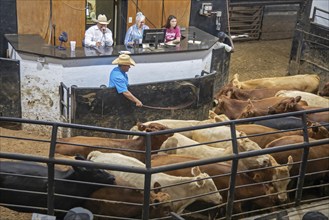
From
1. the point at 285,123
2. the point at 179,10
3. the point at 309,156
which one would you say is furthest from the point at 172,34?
the point at 309,156

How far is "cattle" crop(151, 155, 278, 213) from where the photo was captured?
26.0 ft

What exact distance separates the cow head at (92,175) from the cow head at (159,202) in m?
0.58

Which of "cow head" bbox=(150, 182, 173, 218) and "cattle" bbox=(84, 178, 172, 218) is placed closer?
"cow head" bbox=(150, 182, 173, 218)

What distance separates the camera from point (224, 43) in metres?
15.4

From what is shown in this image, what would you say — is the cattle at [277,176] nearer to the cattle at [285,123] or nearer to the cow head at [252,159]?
the cow head at [252,159]

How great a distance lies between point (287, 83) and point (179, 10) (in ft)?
11.7

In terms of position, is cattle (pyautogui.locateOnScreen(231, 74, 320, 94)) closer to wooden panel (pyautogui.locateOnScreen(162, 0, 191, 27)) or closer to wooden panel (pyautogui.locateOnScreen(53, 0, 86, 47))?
wooden panel (pyautogui.locateOnScreen(162, 0, 191, 27))

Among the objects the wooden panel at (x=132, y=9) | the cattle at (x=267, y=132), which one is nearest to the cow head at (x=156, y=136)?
the cattle at (x=267, y=132)

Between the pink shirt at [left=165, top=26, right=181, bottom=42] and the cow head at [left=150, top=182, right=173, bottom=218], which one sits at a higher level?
the pink shirt at [left=165, top=26, right=181, bottom=42]

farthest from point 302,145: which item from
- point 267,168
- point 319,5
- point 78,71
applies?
point 319,5

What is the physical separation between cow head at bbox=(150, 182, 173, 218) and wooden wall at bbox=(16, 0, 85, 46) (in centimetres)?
704

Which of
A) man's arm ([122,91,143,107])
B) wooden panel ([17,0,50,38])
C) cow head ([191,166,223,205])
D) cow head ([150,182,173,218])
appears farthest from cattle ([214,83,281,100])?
cow head ([150,182,173,218])

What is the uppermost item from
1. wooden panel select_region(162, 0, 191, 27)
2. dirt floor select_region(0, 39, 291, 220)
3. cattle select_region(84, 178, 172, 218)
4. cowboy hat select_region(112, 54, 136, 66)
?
wooden panel select_region(162, 0, 191, 27)

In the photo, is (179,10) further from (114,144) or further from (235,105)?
(114,144)
